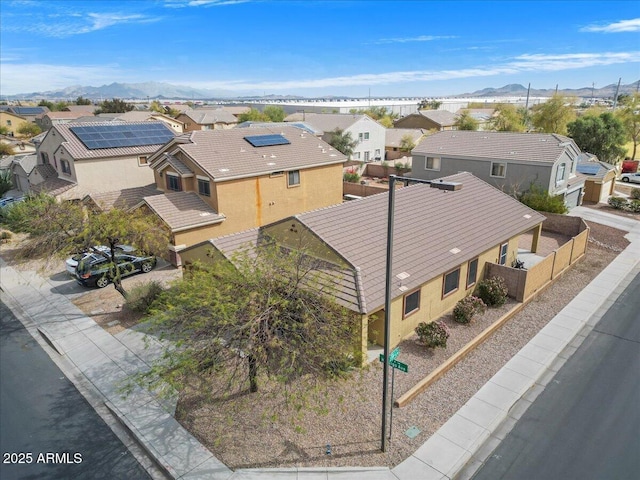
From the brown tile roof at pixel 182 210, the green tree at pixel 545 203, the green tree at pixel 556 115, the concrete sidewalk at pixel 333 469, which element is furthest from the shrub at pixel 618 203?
the brown tile roof at pixel 182 210

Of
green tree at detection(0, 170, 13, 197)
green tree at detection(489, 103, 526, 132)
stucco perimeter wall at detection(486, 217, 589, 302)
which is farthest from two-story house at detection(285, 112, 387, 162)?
stucco perimeter wall at detection(486, 217, 589, 302)

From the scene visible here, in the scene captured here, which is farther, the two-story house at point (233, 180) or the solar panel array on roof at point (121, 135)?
the solar panel array on roof at point (121, 135)

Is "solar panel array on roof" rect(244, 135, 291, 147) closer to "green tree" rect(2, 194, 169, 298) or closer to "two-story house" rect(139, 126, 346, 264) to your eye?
"two-story house" rect(139, 126, 346, 264)

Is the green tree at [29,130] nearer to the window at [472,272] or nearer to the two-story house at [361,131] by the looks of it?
the two-story house at [361,131]

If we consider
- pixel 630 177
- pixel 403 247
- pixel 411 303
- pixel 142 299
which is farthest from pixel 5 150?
pixel 630 177

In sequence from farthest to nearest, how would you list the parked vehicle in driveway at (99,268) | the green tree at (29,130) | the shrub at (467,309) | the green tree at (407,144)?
1. the green tree at (29,130)
2. the green tree at (407,144)
3. the parked vehicle in driveway at (99,268)
4. the shrub at (467,309)

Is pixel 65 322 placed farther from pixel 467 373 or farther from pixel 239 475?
pixel 467 373
